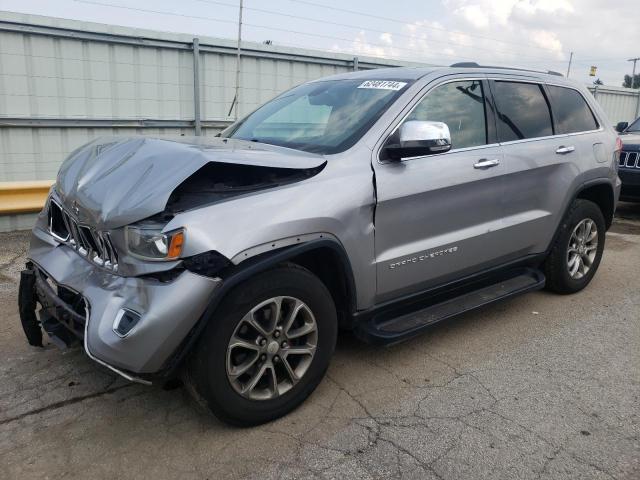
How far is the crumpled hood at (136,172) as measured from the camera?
2549mm

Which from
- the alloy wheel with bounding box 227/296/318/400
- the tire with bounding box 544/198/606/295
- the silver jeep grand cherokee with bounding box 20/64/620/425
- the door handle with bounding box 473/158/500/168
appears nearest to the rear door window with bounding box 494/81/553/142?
the silver jeep grand cherokee with bounding box 20/64/620/425

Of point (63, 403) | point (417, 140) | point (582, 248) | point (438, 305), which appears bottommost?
point (63, 403)

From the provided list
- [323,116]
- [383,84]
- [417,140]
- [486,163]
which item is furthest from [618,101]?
[417,140]

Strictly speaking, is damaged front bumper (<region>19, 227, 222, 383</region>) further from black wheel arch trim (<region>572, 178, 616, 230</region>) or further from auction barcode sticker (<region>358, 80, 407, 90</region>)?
black wheel arch trim (<region>572, 178, 616, 230</region>)

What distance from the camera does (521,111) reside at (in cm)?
421

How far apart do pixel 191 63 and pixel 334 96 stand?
548cm

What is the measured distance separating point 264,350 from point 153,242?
78cm

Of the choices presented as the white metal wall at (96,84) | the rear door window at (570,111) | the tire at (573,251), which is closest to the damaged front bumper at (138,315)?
the tire at (573,251)

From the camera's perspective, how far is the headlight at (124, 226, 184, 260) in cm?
246

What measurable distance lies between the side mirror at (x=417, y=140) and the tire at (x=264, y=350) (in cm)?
90

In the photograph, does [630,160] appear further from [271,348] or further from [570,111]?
[271,348]

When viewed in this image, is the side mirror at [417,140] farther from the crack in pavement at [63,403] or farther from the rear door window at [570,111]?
the crack in pavement at [63,403]

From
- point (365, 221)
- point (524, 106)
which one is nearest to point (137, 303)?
point (365, 221)

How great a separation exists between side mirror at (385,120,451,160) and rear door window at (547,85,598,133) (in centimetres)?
185
